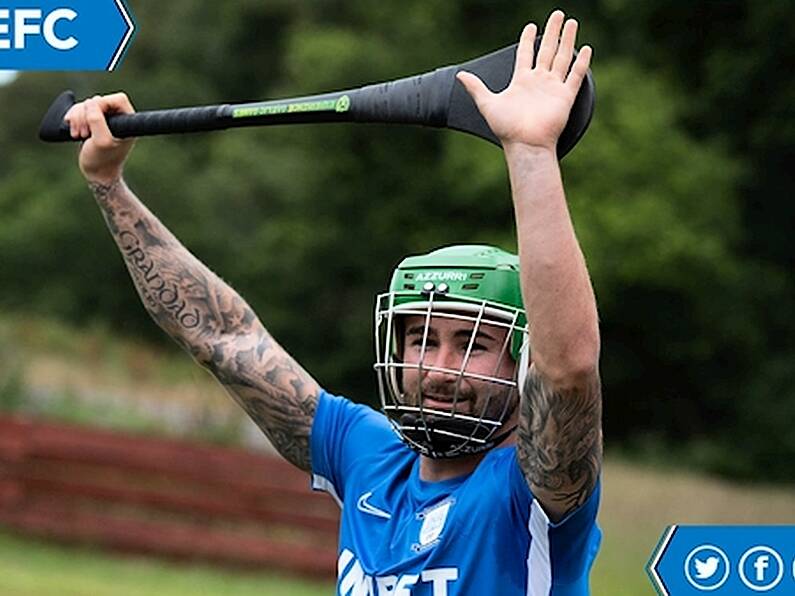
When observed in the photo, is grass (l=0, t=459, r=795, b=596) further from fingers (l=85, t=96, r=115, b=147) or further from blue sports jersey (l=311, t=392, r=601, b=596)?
blue sports jersey (l=311, t=392, r=601, b=596)

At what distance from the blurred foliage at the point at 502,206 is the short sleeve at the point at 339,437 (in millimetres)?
21912

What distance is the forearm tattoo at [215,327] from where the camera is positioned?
13.6ft

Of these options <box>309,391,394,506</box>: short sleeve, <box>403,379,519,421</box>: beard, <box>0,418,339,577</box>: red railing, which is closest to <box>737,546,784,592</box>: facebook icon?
<box>309,391,394,506</box>: short sleeve

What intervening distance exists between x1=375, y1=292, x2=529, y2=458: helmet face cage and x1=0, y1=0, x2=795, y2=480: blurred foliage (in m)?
22.4

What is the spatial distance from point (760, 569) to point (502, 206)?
2283 cm

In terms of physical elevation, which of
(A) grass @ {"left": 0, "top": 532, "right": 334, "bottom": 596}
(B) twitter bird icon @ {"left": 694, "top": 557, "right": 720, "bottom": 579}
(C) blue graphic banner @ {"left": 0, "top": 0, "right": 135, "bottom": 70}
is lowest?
(B) twitter bird icon @ {"left": 694, "top": 557, "right": 720, "bottom": 579}

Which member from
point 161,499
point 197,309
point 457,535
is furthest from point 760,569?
point 161,499

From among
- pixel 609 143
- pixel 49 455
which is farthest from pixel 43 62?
pixel 609 143

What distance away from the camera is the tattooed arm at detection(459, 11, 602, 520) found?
302cm

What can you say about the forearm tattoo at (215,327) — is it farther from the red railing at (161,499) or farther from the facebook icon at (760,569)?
the red railing at (161,499)

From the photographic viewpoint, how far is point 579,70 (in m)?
3.10

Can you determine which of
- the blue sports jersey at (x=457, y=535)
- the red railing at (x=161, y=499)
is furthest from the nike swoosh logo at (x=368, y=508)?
the red railing at (x=161, y=499)

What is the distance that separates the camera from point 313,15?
35875 mm

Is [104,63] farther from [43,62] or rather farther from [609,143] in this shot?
[609,143]
